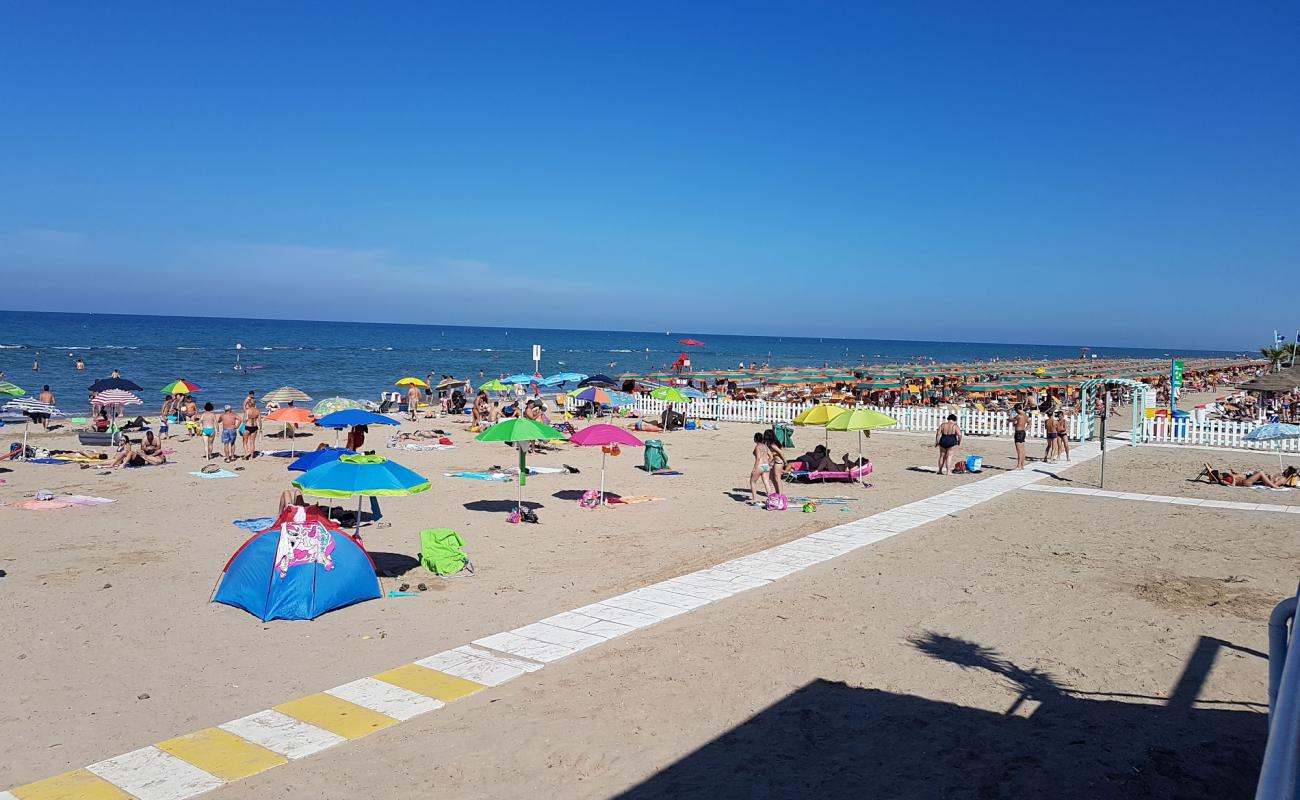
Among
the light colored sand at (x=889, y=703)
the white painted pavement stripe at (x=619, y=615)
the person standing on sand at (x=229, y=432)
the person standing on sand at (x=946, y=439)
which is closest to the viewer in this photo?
the light colored sand at (x=889, y=703)

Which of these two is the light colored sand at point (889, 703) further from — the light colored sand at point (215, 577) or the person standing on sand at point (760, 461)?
the person standing on sand at point (760, 461)

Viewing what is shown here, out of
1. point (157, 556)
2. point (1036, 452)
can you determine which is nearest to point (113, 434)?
point (157, 556)

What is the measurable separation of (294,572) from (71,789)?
353 centimetres

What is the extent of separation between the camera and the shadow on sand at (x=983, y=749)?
213 inches

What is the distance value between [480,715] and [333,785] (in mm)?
1240

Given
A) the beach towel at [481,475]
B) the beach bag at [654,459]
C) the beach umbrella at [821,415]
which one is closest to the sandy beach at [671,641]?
the beach umbrella at [821,415]

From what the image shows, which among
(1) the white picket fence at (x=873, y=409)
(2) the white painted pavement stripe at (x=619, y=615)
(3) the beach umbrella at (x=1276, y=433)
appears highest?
(3) the beach umbrella at (x=1276, y=433)

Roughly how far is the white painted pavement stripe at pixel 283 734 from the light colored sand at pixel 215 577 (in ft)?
0.69

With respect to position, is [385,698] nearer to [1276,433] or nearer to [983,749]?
[983,749]

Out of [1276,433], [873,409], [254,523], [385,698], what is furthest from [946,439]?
[385,698]

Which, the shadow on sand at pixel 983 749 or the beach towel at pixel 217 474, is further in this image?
the beach towel at pixel 217 474

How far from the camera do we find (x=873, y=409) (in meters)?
24.9

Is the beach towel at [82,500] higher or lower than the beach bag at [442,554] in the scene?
lower

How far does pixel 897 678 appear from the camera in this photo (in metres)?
7.27
